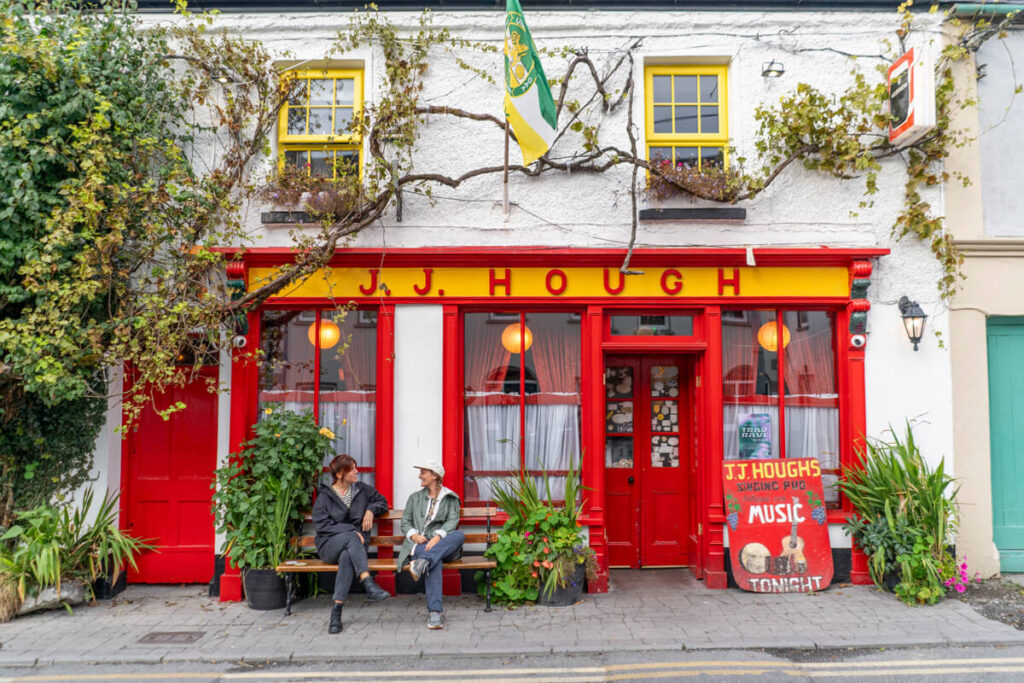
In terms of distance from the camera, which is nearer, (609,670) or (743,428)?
(609,670)

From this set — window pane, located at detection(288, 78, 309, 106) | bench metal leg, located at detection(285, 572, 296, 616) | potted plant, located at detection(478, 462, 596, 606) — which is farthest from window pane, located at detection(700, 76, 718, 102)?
bench metal leg, located at detection(285, 572, 296, 616)

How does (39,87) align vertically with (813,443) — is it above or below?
above

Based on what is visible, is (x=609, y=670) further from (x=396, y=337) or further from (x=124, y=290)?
(x=124, y=290)

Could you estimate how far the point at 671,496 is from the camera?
28.3 ft

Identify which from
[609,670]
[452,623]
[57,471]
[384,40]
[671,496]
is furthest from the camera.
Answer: [671,496]

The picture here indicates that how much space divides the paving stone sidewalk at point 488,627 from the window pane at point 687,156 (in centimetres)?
477

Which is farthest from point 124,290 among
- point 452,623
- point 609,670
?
point 609,670

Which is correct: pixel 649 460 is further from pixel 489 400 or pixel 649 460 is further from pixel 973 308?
pixel 973 308

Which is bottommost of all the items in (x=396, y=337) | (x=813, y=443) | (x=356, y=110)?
(x=813, y=443)

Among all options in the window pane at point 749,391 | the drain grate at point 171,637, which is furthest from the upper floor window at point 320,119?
the drain grate at point 171,637

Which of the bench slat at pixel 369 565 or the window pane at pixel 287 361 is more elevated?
the window pane at pixel 287 361

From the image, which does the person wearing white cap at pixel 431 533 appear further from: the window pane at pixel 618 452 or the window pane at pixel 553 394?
the window pane at pixel 618 452

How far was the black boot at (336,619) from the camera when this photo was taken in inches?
256

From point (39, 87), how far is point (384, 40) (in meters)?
3.44
